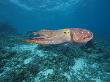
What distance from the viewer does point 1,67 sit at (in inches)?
220

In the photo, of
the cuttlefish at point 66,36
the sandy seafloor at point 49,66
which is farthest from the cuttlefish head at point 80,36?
the sandy seafloor at point 49,66

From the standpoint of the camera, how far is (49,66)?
226 inches

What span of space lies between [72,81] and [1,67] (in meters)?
2.43

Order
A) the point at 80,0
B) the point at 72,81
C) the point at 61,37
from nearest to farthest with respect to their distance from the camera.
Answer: the point at 61,37 < the point at 72,81 < the point at 80,0

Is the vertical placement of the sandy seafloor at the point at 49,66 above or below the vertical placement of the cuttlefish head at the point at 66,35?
below

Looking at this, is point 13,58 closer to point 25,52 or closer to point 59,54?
point 25,52

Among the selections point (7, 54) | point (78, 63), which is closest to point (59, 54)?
point (78, 63)

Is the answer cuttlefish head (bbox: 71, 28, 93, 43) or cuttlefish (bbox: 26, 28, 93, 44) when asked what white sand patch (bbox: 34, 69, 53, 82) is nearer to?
cuttlefish (bbox: 26, 28, 93, 44)

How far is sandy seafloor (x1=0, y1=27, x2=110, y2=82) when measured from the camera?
5188mm

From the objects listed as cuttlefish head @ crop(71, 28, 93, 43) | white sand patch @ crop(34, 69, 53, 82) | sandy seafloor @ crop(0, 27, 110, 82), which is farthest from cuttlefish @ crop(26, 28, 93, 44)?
white sand patch @ crop(34, 69, 53, 82)

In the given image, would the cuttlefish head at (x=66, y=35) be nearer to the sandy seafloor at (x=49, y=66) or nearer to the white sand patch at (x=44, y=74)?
the sandy seafloor at (x=49, y=66)

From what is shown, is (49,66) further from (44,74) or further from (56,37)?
(56,37)

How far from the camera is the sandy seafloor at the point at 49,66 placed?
5.19 m

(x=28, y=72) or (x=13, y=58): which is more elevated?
(x=13, y=58)
